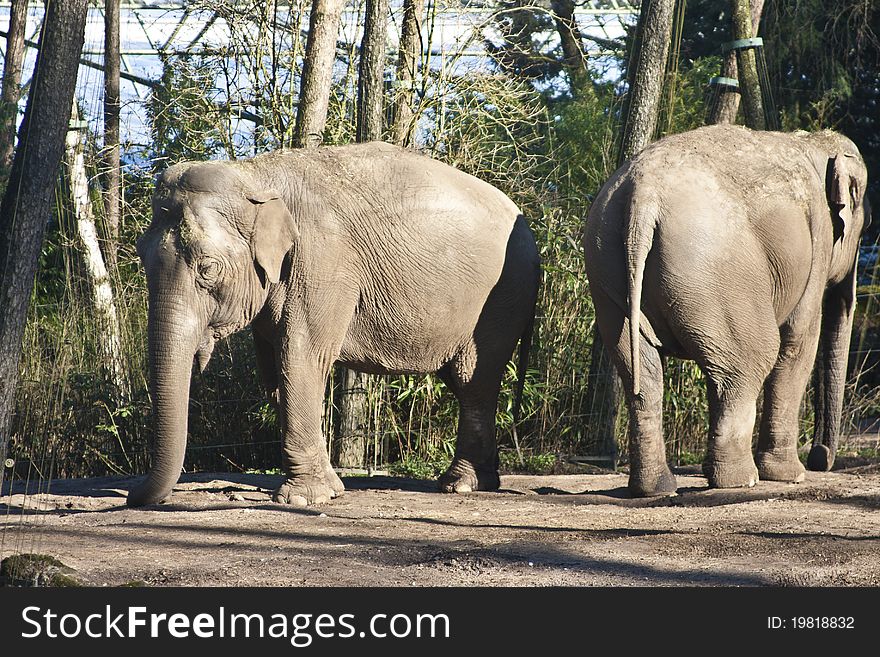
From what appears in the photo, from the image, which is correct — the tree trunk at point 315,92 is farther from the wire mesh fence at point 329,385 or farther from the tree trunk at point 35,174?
the tree trunk at point 35,174

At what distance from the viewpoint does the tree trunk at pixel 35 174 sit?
5.54 meters

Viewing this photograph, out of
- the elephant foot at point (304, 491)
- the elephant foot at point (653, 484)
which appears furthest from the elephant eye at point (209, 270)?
the elephant foot at point (653, 484)

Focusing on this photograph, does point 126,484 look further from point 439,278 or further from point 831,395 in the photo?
point 831,395

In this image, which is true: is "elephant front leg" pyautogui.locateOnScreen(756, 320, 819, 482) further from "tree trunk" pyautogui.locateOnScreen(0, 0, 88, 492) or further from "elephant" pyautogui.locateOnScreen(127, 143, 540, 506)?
"tree trunk" pyautogui.locateOnScreen(0, 0, 88, 492)

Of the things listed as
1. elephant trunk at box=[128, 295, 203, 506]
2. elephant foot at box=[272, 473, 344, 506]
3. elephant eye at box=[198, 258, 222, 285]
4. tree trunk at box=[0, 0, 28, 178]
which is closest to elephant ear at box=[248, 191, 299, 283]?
elephant eye at box=[198, 258, 222, 285]

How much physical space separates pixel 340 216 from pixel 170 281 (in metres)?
1.19

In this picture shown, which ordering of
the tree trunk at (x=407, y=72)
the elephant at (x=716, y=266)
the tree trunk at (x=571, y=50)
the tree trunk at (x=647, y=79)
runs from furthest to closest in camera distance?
1. the tree trunk at (x=571, y=50)
2. the tree trunk at (x=407, y=72)
3. the tree trunk at (x=647, y=79)
4. the elephant at (x=716, y=266)

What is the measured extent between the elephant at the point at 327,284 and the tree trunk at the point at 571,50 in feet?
27.4

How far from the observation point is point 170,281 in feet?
21.1

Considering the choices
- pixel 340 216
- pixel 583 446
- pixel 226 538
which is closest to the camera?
pixel 226 538

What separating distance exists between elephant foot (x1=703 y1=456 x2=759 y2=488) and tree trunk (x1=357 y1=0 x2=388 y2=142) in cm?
362

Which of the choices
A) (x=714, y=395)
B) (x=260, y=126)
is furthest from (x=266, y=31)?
(x=714, y=395)

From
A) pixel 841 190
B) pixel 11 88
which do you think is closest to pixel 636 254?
pixel 841 190

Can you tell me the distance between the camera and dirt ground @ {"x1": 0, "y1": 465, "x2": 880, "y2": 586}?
4.52 meters
